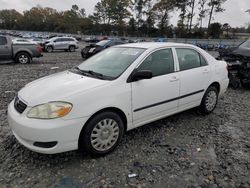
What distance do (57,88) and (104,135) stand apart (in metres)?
0.90

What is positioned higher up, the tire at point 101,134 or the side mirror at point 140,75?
the side mirror at point 140,75

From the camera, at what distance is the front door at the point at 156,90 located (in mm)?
3459

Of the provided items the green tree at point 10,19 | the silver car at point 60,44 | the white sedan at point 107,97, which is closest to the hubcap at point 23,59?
the white sedan at point 107,97

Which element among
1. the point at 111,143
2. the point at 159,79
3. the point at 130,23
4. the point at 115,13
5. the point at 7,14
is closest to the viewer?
the point at 111,143

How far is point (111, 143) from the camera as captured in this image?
3314mm

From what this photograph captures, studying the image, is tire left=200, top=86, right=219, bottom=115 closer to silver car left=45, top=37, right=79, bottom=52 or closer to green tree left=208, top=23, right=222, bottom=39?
silver car left=45, top=37, right=79, bottom=52

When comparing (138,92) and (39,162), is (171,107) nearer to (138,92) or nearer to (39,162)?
(138,92)

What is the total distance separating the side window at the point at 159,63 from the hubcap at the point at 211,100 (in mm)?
1295

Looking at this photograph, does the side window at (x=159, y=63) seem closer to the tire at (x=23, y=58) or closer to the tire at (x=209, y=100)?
the tire at (x=209, y=100)

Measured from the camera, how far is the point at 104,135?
3184 mm

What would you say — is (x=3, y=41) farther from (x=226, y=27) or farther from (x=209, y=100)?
(x=226, y=27)

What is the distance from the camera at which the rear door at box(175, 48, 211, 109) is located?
4.15m

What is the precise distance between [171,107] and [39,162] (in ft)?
7.41

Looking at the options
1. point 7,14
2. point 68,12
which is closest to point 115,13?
point 68,12
